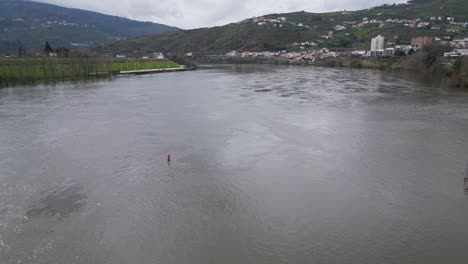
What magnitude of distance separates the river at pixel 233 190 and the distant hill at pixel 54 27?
64511 millimetres

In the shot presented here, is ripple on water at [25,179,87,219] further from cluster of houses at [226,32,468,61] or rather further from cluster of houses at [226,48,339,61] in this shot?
cluster of houses at [226,48,339,61]

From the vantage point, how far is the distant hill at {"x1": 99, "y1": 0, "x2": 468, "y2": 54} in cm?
6400

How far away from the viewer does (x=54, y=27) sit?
11606 cm

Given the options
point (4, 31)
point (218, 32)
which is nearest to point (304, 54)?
point (218, 32)

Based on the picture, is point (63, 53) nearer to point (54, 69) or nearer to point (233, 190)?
point (54, 69)

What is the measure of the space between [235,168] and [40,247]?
11.9 feet

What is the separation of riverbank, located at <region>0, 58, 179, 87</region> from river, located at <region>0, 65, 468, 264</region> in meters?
14.1

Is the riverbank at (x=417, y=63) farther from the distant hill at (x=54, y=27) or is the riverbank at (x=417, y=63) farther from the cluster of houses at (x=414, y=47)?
the distant hill at (x=54, y=27)

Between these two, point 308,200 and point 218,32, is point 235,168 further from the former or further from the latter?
point 218,32

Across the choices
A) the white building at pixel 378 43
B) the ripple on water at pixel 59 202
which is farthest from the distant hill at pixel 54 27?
the ripple on water at pixel 59 202

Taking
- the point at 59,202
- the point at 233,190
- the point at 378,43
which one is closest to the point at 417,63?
the point at 378,43

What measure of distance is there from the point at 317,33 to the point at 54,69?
61831 mm

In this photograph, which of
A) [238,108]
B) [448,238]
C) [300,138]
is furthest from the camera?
[238,108]

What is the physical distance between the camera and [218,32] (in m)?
84.3
